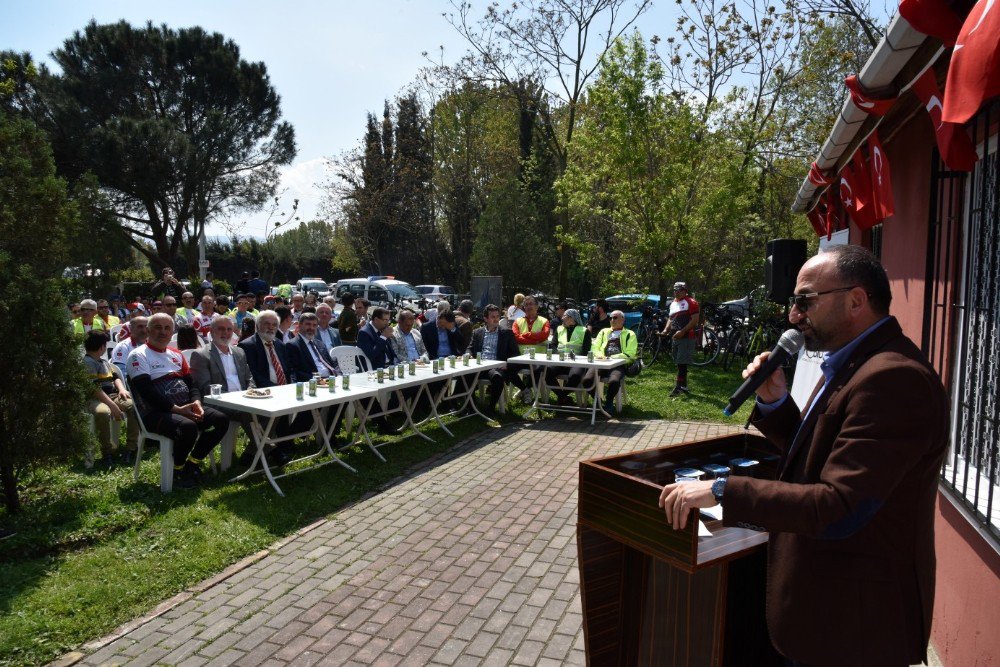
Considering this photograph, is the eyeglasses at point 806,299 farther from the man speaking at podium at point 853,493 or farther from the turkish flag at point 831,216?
the turkish flag at point 831,216

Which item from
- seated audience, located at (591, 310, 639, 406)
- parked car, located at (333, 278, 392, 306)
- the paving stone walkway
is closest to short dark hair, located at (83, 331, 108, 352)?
the paving stone walkway

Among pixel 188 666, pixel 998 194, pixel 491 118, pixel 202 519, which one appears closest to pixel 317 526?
pixel 202 519

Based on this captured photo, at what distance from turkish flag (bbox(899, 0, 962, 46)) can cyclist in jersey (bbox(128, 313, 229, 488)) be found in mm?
5782

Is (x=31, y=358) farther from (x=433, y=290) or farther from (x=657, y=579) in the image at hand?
(x=433, y=290)

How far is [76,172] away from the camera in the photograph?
27.3 m

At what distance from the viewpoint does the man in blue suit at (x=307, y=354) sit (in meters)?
7.84

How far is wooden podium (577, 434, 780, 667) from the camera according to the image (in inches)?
83.5

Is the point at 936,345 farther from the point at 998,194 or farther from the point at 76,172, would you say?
the point at 76,172

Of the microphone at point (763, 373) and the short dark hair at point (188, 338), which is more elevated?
the microphone at point (763, 373)

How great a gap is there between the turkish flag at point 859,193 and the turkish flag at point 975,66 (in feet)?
9.22

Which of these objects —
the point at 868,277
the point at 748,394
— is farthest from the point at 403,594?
the point at 868,277

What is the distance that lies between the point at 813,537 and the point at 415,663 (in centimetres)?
231

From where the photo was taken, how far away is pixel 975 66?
5.98 feet

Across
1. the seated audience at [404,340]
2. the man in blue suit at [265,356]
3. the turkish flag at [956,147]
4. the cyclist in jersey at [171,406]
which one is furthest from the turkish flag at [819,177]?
the cyclist in jersey at [171,406]
